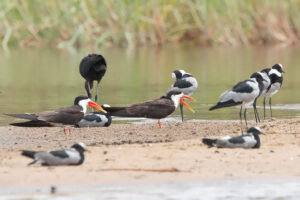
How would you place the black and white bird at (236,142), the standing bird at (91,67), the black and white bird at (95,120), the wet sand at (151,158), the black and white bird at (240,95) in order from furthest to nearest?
1. the standing bird at (91,67)
2. the black and white bird at (95,120)
3. the black and white bird at (240,95)
4. the black and white bird at (236,142)
5. the wet sand at (151,158)

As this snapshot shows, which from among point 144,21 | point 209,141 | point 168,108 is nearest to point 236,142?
point 209,141

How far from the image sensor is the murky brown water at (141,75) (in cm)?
1584

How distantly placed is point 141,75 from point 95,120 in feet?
34.7

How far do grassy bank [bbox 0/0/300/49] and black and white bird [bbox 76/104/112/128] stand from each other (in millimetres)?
18811

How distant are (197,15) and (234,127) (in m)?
21.1

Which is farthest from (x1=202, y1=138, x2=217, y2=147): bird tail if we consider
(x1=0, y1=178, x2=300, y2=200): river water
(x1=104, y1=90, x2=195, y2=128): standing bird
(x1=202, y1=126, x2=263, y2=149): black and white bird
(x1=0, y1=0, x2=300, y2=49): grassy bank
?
(x1=0, y1=0, x2=300, y2=49): grassy bank

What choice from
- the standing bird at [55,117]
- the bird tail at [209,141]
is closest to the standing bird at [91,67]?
the standing bird at [55,117]

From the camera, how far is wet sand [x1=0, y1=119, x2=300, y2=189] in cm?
816

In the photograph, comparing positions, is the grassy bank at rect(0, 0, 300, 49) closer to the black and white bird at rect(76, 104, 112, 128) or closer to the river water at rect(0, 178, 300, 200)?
the black and white bird at rect(76, 104, 112, 128)

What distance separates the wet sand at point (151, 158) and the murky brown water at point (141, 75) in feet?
7.72

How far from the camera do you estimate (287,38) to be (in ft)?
109

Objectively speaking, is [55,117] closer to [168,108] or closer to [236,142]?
[168,108]

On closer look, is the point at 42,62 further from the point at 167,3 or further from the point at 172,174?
the point at 172,174

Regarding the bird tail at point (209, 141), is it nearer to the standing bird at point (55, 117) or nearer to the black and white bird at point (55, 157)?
the black and white bird at point (55, 157)
